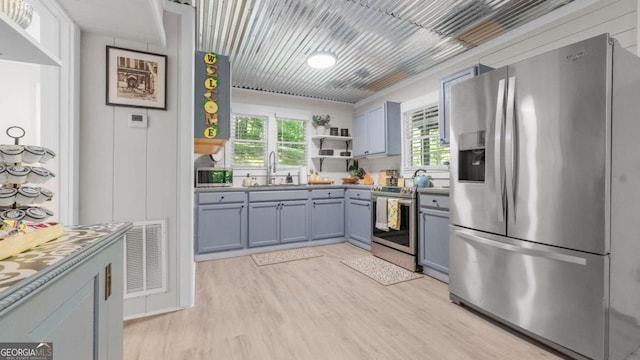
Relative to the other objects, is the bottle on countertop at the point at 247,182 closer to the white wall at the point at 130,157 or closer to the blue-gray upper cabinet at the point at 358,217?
the blue-gray upper cabinet at the point at 358,217

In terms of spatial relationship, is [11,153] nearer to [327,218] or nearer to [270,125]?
[327,218]

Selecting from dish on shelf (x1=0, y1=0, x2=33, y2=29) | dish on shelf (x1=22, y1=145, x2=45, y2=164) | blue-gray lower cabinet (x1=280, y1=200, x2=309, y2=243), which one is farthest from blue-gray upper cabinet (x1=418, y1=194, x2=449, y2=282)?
dish on shelf (x1=0, y1=0, x2=33, y2=29)

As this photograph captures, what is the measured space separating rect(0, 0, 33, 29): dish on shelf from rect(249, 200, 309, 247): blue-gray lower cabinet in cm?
297

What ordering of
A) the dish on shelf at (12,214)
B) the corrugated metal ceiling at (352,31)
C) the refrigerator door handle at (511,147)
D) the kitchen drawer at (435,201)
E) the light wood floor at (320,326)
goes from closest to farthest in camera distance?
the dish on shelf at (12,214), the light wood floor at (320,326), the refrigerator door handle at (511,147), the corrugated metal ceiling at (352,31), the kitchen drawer at (435,201)

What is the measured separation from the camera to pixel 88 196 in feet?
6.61

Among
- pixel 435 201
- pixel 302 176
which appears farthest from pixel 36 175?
pixel 302 176

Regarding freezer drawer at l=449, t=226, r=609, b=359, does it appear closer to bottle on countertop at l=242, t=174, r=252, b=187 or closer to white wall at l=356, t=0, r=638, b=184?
white wall at l=356, t=0, r=638, b=184

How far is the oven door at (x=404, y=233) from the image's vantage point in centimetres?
317

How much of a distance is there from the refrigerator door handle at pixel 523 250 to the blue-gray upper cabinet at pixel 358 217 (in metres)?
1.78

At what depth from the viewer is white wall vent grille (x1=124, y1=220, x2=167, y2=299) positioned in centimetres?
212

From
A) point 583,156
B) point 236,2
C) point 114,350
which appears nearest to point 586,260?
point 583,156

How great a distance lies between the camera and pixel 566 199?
1.67 metres

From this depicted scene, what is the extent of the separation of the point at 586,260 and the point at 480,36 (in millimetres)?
2530

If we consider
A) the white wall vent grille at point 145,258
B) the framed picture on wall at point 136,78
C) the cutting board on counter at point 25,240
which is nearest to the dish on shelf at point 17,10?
the cutting board on counter at point 25,240
